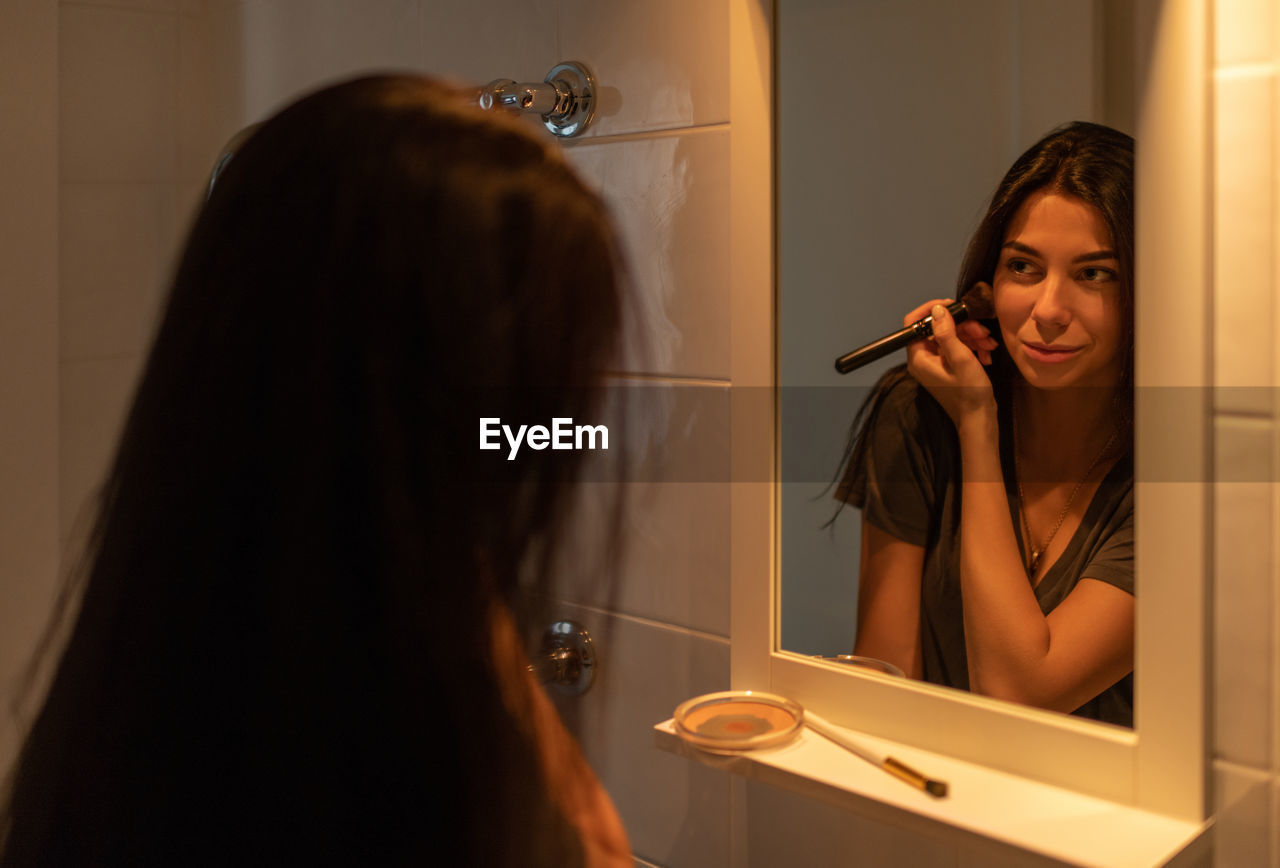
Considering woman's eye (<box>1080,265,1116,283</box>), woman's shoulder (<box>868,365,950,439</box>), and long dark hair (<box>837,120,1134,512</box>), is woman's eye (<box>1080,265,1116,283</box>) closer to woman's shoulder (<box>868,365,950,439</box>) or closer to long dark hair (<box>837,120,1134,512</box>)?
long dark hair (<box>837,120,1134,512</box>)

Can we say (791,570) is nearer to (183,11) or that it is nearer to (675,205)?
(675,205)

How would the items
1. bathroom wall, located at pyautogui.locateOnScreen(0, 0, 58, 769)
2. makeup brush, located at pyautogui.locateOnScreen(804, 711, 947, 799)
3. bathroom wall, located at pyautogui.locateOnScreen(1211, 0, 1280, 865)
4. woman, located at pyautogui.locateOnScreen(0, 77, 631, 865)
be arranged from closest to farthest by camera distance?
woman, located at pyautogui.locateOnScreen(0, 77, 631, 865) → bathroom wall, located at pyautogui.locateOnScreen(1211, 0, 1280, 865) → makeup brush, located at pyautogui.locateOnScreen(804, 711, 947, 799) → bathroom wall, located at pyautogui.locateOnScreen(0, 0, 58, 769)

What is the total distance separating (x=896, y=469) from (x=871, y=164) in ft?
0.80

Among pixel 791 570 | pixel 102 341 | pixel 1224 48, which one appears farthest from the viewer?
pixel 102 341

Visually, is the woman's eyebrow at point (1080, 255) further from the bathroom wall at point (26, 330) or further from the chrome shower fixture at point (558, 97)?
the bathroom wall at point (26, 330)

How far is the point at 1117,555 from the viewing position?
0.78 m

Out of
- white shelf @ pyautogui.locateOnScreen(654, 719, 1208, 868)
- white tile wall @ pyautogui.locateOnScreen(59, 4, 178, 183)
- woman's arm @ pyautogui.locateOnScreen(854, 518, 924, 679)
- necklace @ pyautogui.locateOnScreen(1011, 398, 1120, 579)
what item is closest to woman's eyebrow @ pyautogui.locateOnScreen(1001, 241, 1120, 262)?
necklace @ pyautogui.locateOnScreen(1011, 398, 1120, 579)

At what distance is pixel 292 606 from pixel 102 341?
1312 millimetres

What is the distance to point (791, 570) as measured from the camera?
0.97m

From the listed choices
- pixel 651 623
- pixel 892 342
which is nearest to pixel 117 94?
pixel 651 623

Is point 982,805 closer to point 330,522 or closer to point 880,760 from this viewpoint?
point 880,760

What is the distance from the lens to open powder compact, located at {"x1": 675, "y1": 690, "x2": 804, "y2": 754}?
90 cm

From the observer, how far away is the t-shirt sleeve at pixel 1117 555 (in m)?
0.78

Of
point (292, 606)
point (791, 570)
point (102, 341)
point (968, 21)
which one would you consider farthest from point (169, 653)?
point (102, 341)
